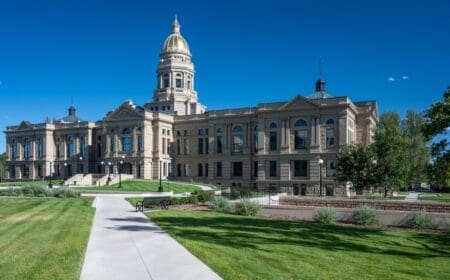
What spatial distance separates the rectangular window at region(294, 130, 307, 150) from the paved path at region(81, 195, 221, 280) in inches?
1742

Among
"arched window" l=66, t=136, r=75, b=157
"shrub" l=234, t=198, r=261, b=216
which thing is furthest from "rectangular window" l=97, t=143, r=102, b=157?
"shrub" l=234, t=198, r=261, b=216

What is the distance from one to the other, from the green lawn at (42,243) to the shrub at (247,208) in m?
9.00

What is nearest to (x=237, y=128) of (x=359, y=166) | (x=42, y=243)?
(x=359, y=166)

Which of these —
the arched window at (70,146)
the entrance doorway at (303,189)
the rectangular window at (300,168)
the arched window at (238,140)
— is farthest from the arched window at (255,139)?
the arched window at (70,146)

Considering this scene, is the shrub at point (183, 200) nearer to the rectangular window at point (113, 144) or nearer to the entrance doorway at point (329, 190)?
the entrance doorway at point (329, 190)

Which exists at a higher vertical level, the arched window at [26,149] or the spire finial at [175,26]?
the spire finial at [175,26]

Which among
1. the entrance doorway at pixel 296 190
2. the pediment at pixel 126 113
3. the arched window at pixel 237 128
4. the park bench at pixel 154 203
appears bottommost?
the entrance doorway at pixel 296 190

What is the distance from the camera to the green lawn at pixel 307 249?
1188cm

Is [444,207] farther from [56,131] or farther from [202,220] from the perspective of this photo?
[56,131]

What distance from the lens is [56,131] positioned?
8925 cm

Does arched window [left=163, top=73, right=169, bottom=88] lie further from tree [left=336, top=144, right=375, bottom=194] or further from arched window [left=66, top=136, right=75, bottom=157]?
tree [left=336, top=144, right=375, bottom=194]

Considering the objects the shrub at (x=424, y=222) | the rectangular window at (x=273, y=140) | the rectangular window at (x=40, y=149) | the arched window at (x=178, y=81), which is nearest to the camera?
the shrub at (x=424, y=222)

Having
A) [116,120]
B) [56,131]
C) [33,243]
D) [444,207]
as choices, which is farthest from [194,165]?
[33,243]

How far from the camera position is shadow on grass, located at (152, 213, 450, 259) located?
15.8m
